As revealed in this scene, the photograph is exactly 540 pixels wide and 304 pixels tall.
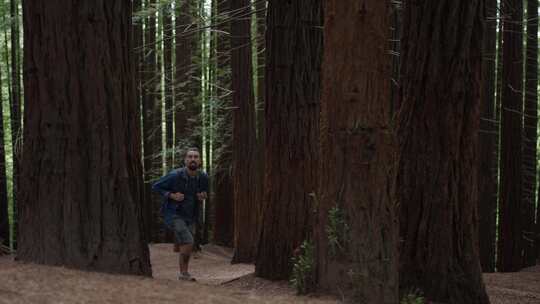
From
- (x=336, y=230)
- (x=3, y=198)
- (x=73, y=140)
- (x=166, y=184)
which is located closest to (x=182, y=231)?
(x=166, y=184)

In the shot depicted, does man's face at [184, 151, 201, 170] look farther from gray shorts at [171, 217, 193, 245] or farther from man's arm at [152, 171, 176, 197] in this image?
Answer: gray shorts at [171, 217, 193, 245]

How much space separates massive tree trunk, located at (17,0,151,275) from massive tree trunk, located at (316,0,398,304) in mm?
1911

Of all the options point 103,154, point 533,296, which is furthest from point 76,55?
point 533,296

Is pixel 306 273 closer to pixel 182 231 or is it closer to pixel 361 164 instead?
pixel 361 164

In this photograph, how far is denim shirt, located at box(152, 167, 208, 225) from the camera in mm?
9281

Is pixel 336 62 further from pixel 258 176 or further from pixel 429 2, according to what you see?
pixel 258 176

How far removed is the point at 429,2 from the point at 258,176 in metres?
8.71

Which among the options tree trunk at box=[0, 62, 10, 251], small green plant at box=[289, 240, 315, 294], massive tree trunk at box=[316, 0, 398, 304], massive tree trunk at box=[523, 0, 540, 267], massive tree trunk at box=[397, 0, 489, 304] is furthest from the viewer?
tree trunk at box=[0, 62, 10, 251]

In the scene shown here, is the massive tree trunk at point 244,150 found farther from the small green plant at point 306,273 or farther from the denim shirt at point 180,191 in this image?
the small green plant at point 306,273

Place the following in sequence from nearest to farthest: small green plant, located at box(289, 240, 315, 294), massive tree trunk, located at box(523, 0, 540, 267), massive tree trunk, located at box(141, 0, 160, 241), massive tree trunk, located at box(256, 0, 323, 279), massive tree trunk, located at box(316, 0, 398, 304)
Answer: massive tree trunk, located at box(316, 0, 398, 304)
small green plant, located at box(289, 240, 315, 294)
massive tree trunk, located at box(256, 0, 323, 279)
massive tree trunk, located at box(523, 0, 540, 267)
massive tree trunk, located at box(141, 0, 160, 241)

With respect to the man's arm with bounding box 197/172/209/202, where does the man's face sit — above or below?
above

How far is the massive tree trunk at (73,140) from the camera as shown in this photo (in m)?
5.37

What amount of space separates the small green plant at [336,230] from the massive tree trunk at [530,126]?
13317mm

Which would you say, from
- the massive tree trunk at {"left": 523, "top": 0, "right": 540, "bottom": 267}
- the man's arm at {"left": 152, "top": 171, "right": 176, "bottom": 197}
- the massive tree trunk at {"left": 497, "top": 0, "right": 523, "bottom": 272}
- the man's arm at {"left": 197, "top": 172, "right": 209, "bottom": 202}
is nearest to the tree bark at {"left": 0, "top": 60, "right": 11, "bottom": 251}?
the man's arm at {"left": 152, "top": 171, "right": 176, "bottom": 197}
